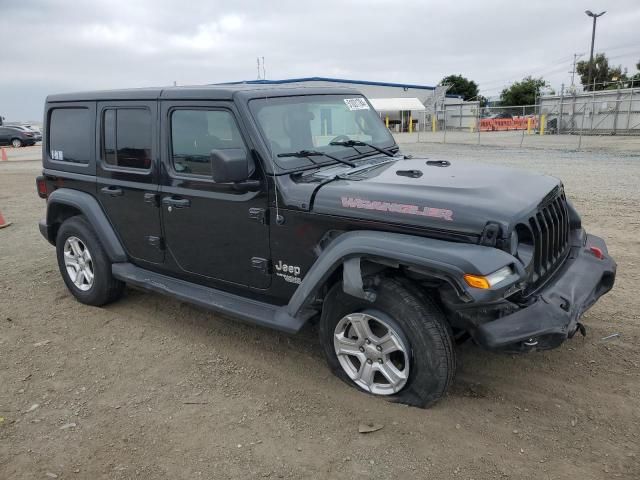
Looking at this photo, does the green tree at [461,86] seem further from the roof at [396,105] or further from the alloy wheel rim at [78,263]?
the alloy wheel rim at [78,263]

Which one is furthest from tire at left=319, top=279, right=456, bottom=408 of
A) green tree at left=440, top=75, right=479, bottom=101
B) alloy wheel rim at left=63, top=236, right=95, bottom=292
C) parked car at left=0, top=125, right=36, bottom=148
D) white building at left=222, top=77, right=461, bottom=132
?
green tree at left=440, top=75, right=479, bottom=101

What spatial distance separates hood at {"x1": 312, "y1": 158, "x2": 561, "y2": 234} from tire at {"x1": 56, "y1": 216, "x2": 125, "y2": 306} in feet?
8.22

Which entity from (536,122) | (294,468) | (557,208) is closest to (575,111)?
(536,122)

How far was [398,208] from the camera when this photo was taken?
2963mm

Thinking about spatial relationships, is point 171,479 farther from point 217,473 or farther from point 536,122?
point 536,122

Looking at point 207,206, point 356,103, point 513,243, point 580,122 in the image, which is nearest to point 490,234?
point 513,243

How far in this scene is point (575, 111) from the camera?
2805 centimetres

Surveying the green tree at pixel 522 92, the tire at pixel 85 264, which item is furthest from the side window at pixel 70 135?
the green tree at pixel 522 92

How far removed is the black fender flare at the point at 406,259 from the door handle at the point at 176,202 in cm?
122

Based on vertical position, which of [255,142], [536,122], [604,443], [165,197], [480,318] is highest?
[536,122]

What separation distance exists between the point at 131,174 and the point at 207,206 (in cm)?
94

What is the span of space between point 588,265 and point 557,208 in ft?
1.43

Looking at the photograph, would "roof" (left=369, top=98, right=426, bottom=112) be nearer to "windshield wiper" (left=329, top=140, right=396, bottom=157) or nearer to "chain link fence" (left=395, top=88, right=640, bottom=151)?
"chain link fence" (left=395, top=88, right=640, bottom=151)

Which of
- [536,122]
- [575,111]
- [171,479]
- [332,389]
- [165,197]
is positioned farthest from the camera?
[536,122]
